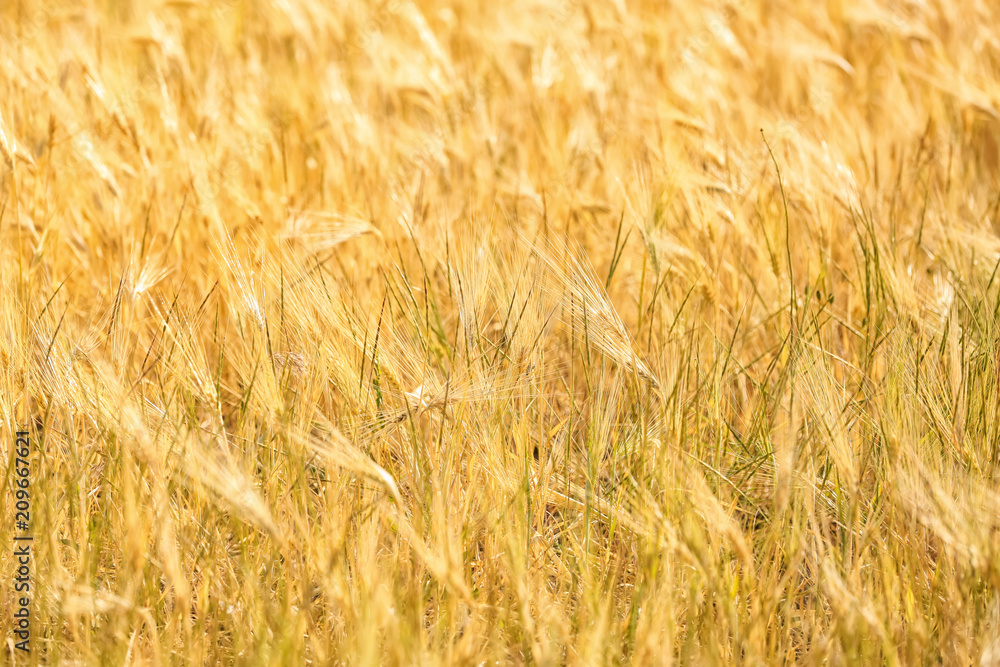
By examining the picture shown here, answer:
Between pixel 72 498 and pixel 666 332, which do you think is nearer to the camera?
pixel 72 498

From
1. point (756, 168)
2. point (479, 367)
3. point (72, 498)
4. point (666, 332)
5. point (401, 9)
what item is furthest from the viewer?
point (401, 9)

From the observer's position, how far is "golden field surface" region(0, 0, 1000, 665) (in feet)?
3.34

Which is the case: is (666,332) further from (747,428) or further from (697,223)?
(697,223)

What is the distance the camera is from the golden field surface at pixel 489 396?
1.02 m

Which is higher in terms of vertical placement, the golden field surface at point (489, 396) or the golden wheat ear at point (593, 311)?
the golden wheat ear at point (593, 311)

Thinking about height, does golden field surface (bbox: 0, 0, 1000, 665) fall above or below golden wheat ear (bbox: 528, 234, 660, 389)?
below

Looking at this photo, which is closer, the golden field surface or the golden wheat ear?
the golden field surface

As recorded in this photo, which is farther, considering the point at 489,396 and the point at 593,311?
the point at 593,311

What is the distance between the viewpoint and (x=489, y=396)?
115 centimetres

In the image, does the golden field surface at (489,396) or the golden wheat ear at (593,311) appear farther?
the golden wheat ear at (593,311)

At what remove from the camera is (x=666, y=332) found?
1.41m

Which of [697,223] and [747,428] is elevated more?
[697,223]

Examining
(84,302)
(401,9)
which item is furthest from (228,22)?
(84,302)

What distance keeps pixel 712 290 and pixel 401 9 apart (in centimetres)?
167
